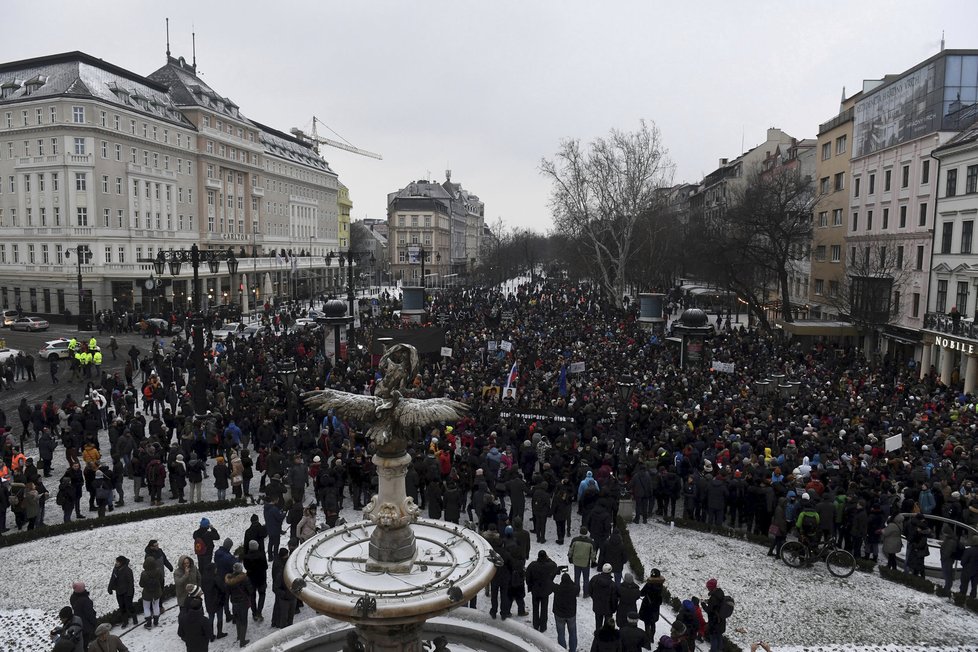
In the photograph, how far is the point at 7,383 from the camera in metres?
26.4

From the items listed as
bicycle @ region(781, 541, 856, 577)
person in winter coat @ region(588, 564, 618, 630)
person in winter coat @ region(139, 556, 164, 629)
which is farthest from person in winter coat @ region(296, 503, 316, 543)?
bicycle @ region(781, 541, 856, 577)

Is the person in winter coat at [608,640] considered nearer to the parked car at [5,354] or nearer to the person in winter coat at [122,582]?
the person in winter coat at [122,582]

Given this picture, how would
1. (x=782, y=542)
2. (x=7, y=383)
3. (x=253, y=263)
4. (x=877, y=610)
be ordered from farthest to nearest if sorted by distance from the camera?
(x=253, y=263), (x=7, y=383), (x=782, y=542), (x=877, y=610)

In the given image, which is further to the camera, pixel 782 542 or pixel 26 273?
pixel 26 273

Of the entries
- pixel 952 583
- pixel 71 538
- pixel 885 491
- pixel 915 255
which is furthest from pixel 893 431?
pixel 915 255

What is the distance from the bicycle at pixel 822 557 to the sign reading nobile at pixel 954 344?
19156mm

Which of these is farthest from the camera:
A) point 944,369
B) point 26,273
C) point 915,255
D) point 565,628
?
point 26,273

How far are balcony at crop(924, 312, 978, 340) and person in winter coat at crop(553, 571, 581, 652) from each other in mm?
25048

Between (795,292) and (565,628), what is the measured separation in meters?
46.1

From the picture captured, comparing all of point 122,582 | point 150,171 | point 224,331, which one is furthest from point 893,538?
point 150,171

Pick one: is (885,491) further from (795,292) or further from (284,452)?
(795,292)

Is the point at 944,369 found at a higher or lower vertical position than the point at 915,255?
lower

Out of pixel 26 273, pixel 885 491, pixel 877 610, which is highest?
pixel 26 273

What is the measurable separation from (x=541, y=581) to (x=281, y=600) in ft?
12.8
